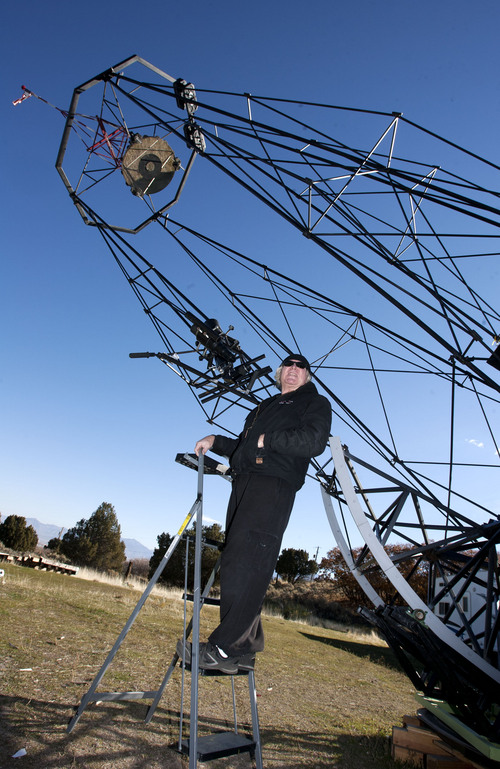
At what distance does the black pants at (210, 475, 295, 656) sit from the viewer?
280cm

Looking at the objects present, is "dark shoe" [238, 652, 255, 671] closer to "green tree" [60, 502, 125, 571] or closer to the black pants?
the black pants

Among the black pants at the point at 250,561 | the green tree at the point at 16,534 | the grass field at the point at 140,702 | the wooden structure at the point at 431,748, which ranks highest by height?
the black pants at the point at 250,561

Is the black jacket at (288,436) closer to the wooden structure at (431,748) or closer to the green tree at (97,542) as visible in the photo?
the wooden structure at (431,748)

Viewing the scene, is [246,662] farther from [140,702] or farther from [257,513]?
[140,702]

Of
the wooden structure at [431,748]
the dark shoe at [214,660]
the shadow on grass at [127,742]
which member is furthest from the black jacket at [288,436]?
the wooden structure at [431,748]

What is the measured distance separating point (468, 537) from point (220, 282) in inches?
209

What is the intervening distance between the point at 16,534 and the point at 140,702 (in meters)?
37.8

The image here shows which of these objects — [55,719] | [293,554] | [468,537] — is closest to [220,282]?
[468,537]

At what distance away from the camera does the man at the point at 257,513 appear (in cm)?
281

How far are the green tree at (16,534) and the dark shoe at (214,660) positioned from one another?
39.1 meters

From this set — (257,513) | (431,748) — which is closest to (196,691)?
(257,513)

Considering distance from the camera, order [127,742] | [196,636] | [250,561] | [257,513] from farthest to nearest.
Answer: [127,742] → [257,513] → [250,561] → [196,636]

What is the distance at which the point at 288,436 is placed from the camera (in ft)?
9.53

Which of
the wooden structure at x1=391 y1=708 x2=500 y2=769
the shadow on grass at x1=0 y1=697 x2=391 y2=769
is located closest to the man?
the shadow on grass at x1=0 y1=697 x2=391 y2=769
